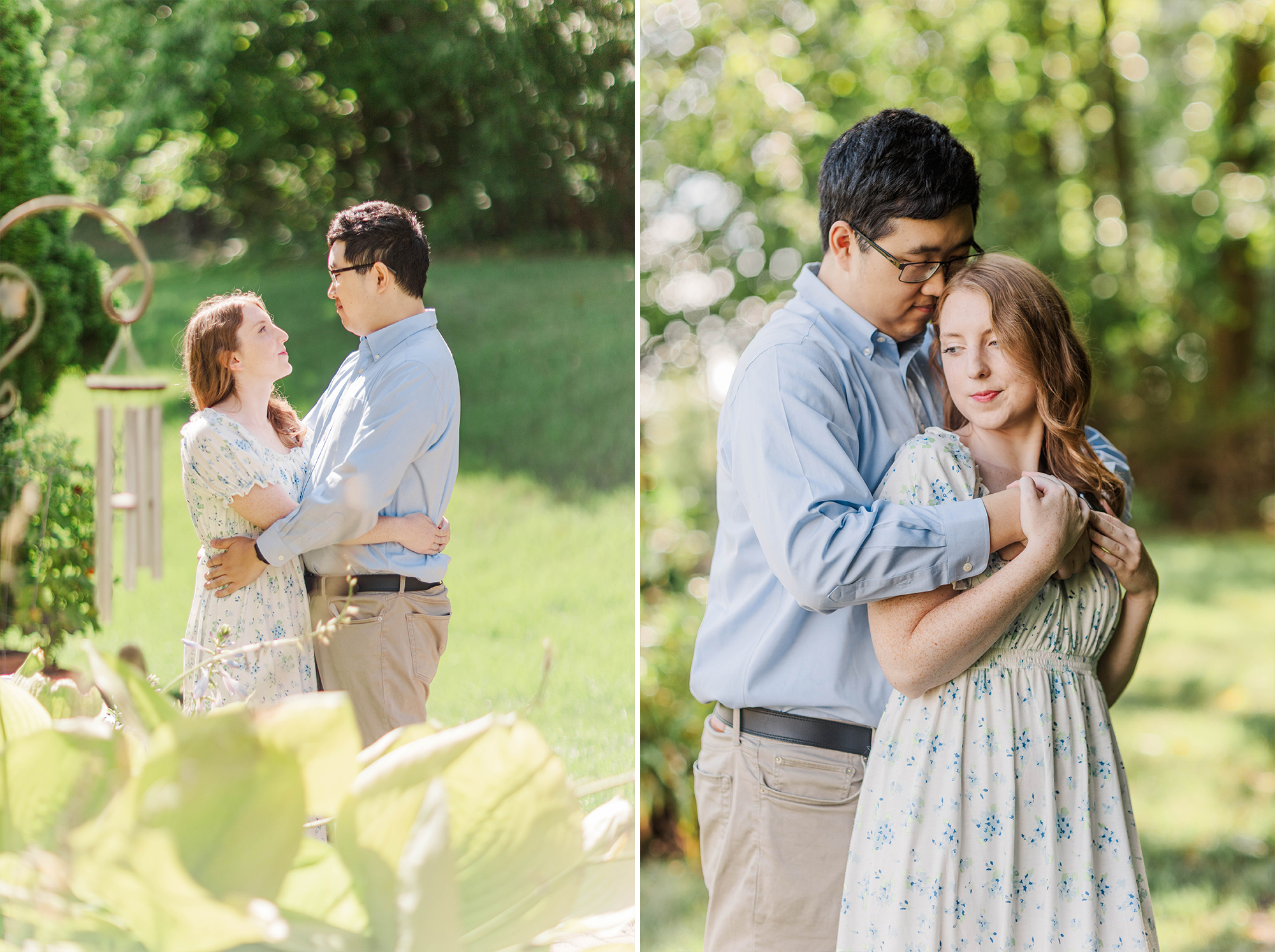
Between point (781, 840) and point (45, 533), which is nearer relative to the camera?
point (45, 533)

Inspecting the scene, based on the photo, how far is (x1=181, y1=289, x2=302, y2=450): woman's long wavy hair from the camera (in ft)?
3.71

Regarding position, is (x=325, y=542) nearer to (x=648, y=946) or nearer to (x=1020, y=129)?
(x=648, y=946)

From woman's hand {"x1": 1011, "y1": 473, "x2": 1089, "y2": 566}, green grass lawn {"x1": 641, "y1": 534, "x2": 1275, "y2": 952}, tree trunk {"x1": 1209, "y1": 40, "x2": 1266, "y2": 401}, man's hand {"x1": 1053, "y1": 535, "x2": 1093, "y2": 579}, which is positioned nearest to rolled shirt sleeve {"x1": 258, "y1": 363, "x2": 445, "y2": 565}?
woman's hand {"x1": 1011, "y1": 473, "x2": 1089, "y2": 566}

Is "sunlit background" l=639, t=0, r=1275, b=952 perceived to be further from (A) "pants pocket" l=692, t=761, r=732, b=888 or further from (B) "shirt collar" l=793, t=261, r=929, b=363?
(A) "pants pocket" l=692, t=761, r=732, b=888

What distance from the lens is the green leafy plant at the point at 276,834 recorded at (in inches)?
20.2

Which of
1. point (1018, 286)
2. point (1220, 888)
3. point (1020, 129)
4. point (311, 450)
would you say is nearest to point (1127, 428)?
point (1020, 129)

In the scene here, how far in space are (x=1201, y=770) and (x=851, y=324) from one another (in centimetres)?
420

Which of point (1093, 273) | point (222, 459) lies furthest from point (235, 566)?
point (1093, 273)

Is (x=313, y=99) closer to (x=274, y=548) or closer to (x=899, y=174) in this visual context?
(x=274, y=548)

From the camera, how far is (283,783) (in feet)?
1.75

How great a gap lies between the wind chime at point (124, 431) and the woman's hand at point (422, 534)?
0.28 meters

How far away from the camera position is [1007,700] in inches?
52.5

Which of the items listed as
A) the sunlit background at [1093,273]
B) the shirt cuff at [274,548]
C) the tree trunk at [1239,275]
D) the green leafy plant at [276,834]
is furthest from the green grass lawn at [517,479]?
the tree trunk at [1239,275]

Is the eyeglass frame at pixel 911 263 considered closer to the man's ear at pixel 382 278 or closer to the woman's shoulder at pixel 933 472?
the woman's shoulder at pixel 933 472
